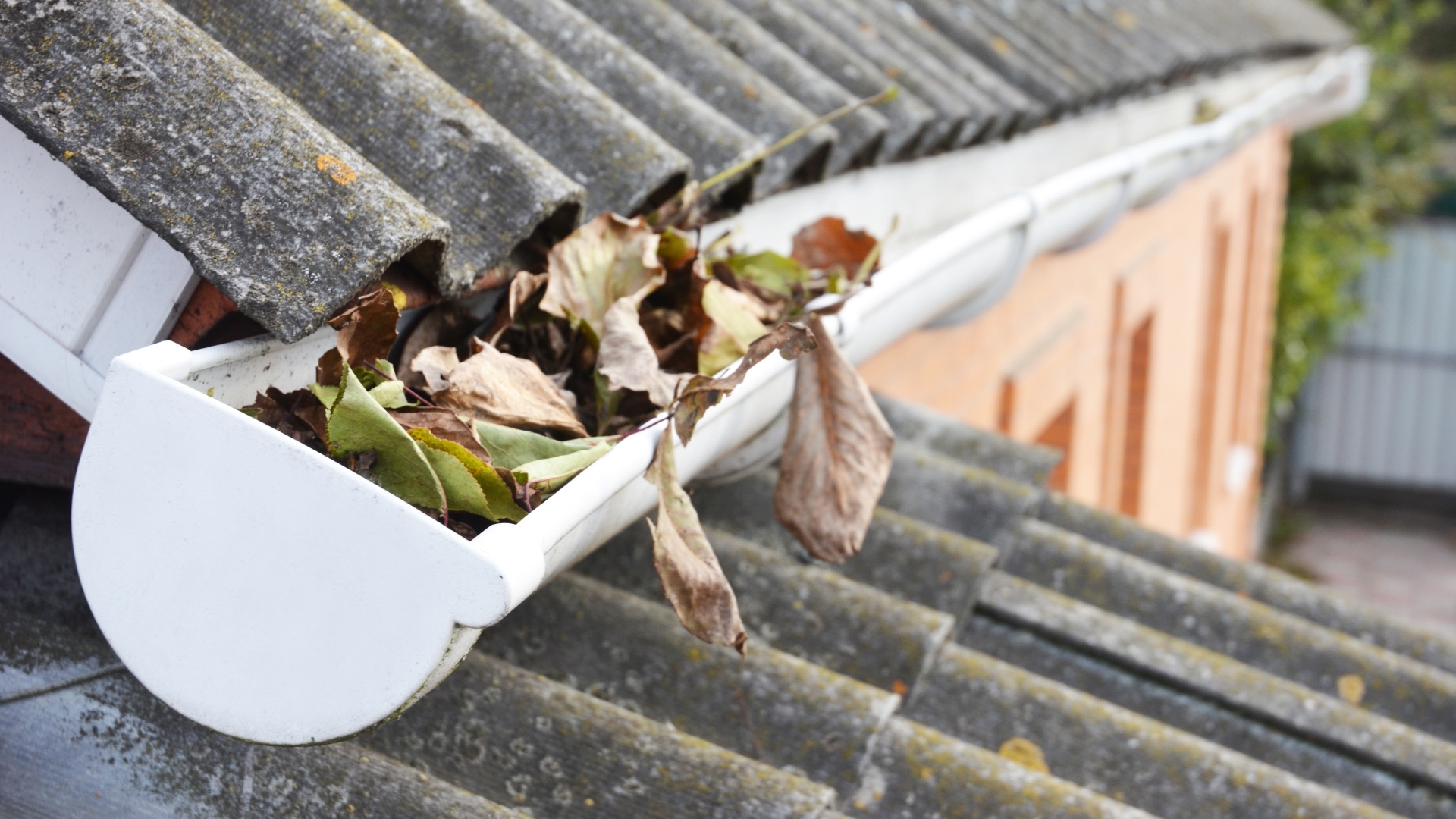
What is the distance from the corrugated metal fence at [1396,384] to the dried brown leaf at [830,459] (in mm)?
13749

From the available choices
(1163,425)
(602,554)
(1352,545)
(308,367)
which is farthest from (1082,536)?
(1352,545)

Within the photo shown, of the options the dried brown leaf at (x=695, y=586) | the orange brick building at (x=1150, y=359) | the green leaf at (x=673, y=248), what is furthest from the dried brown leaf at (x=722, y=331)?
the orange brick building at (x=1150, y=359)

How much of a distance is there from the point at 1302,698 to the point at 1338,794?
0.66 feet

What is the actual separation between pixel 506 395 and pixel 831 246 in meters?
0.63

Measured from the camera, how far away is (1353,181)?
11359mm

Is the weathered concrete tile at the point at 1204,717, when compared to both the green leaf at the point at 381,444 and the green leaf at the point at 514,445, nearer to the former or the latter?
the green leaf at the point at 514,445

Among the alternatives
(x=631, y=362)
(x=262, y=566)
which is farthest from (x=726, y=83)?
(x=262, y=566)

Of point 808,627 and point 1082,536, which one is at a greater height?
point 1082,536

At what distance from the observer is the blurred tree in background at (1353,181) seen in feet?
36.8

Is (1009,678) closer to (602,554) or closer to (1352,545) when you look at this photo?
(602,554)

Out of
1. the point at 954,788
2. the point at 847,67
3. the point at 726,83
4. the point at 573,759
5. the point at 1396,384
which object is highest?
the point at 1396,384

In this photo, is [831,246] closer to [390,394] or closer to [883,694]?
[883,694]

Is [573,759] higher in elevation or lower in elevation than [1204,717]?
lower

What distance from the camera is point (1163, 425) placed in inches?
247
